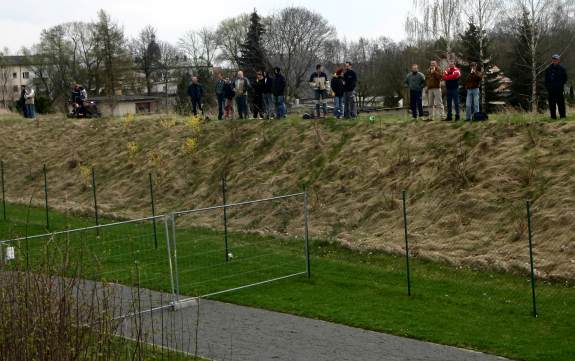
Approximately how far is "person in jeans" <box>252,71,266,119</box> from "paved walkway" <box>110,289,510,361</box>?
16694mm

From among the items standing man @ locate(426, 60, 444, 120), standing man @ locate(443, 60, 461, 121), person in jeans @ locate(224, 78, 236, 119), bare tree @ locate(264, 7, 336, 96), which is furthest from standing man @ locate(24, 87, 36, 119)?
bare tree @ locate(264, 7, 336, 96)

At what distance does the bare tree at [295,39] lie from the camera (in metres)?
87.7

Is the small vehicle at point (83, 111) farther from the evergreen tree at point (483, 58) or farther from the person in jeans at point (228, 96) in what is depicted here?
the evergreen tree at point (483, 58)

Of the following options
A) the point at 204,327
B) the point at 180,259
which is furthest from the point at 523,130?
the point at 204,327

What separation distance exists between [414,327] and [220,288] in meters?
5.00

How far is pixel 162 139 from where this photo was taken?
35250 millimetres

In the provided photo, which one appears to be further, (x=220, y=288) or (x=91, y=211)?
(x=91, y=211)

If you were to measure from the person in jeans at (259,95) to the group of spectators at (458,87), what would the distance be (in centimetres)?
647

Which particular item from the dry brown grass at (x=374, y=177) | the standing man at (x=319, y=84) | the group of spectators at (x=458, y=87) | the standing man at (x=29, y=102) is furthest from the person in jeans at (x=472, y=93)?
the standing man at (x=29, y=102)

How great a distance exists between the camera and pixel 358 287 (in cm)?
1778

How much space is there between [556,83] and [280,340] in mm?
12847

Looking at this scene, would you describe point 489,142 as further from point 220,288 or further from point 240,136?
point 240,136

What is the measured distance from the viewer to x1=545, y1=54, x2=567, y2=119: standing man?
23.3 meters

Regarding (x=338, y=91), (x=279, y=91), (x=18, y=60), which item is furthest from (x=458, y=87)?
(x=18, y=60)
